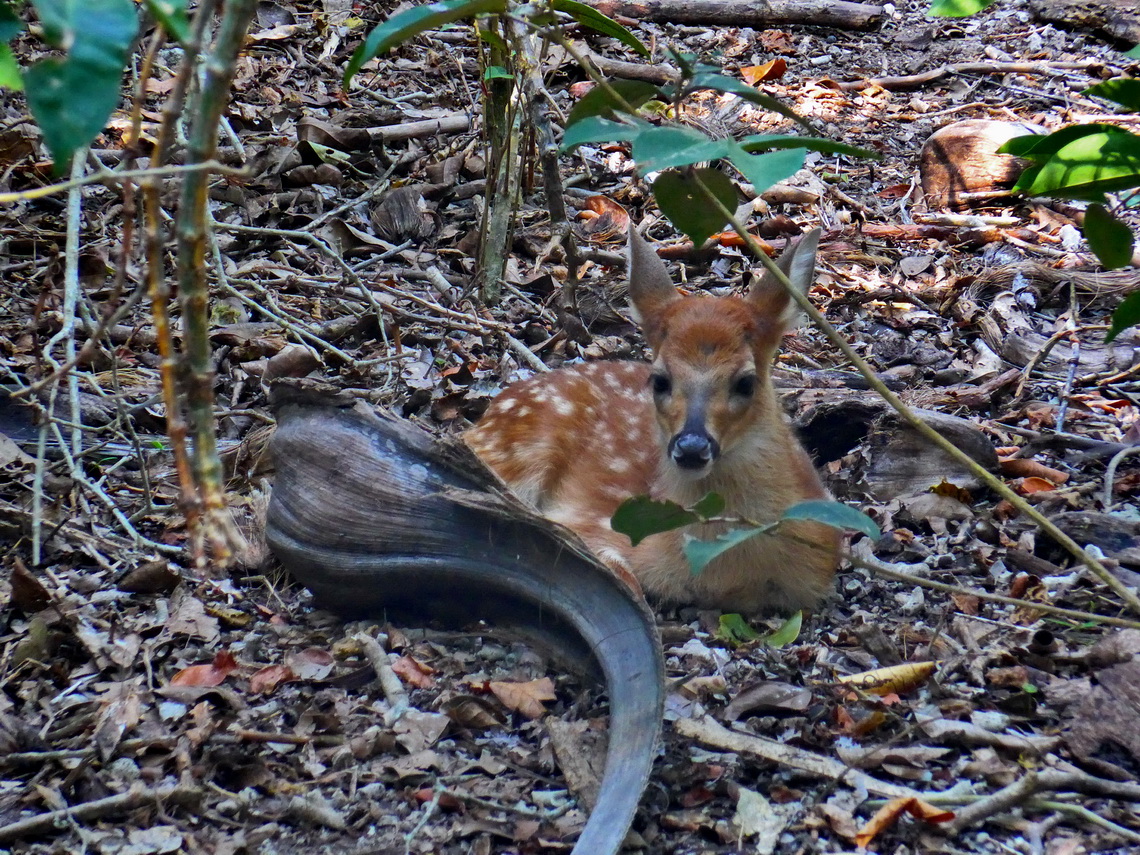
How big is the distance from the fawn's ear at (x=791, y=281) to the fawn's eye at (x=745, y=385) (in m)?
0.30

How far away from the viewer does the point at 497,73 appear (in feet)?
16.8

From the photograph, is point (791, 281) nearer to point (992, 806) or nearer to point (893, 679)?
point (893, 679)

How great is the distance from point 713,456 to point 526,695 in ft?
3.46

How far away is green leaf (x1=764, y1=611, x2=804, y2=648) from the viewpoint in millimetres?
3582

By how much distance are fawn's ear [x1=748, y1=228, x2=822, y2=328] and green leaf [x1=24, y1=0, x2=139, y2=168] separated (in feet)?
10.0

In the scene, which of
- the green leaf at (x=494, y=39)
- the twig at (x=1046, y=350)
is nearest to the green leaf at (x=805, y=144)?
the green leaf at (x=494, y=39)

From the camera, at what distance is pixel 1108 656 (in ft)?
10.3

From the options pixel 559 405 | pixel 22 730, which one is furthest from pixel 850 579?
pixel 22 730

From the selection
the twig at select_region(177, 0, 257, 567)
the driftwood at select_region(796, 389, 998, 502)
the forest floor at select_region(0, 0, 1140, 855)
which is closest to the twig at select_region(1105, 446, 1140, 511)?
the forest floor at select_region(0, 0, 1140, 855)

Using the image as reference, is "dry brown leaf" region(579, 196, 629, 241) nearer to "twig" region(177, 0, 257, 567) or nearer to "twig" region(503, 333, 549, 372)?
"twig" region(503, 333, 549, 372)

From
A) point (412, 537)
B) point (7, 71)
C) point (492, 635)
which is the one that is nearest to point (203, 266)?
point (7, 71)

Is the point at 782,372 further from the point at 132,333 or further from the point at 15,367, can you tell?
the point at 15,367

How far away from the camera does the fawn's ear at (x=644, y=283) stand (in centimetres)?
442

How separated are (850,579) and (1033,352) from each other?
212cm
